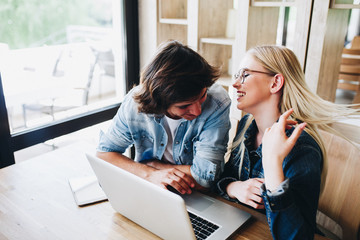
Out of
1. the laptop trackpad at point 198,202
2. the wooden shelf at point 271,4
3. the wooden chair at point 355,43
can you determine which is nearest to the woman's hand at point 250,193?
the laptop trackpad at point 198,202

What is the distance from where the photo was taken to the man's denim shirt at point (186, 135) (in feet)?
4.37

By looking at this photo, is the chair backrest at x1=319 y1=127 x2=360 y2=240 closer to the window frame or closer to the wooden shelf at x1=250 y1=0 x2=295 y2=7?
the wooden shelf at x1=250 y1=0 x2=295 y2=7

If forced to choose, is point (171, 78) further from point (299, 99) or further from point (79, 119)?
point (79, 119)

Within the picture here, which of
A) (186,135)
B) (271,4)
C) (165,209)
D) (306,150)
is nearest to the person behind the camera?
(165,209)

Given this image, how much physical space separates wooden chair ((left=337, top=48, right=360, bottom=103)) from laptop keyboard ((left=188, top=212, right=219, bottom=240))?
1.31 metres

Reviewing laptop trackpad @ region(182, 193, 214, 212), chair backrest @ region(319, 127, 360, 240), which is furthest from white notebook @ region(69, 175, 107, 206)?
chair backrest @ region(319, 127, 360, 240)

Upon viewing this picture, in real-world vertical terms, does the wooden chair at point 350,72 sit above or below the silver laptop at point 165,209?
above

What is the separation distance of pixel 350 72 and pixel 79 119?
1.77 meters

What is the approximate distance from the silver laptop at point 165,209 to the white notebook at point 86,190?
0.13 meters

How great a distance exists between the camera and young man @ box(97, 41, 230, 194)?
1220 millimetres

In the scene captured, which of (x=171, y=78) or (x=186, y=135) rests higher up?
(x=171, y=78)

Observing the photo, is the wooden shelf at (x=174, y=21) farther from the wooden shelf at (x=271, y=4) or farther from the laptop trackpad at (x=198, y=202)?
the laptop trackpad at (x=198, y=202)

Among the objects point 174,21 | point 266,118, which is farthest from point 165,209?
point 174,21

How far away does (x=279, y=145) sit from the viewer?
967 mm
